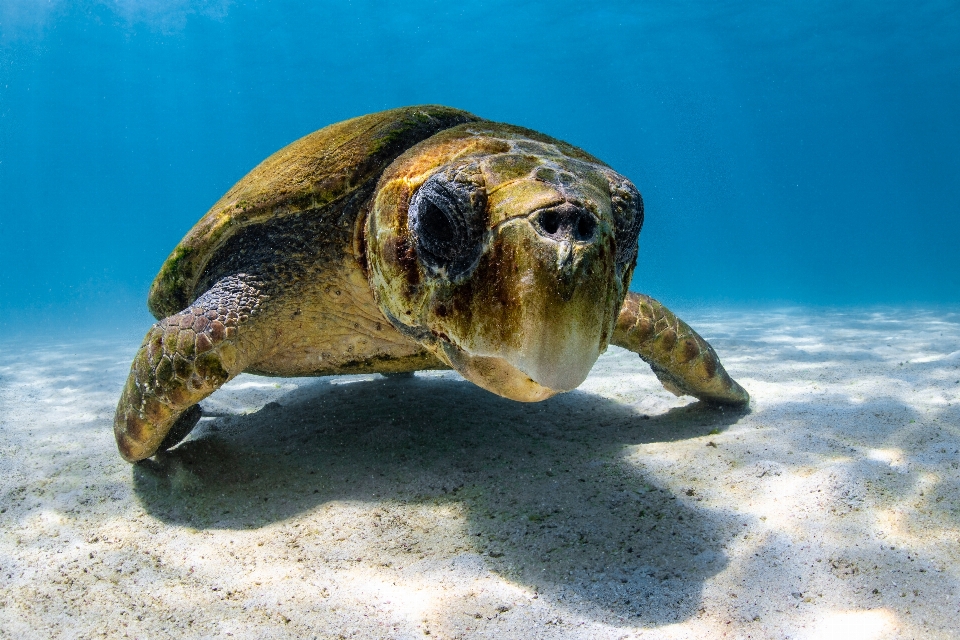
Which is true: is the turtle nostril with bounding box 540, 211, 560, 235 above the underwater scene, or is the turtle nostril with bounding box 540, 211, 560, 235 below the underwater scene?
above

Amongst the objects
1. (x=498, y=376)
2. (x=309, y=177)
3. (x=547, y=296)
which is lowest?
(x=498, y=376)

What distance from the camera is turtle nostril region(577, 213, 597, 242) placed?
69.4 inches

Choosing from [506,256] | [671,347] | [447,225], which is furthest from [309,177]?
[671,347]

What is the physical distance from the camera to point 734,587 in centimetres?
179

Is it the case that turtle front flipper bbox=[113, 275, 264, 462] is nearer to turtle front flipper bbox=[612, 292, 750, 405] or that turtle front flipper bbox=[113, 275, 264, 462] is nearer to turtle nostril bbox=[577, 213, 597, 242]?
turtle nostril bbox=[577, 213, 597, 242]

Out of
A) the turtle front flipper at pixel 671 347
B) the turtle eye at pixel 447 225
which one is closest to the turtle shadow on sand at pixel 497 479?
the turtle front flipper at pixel 671 347

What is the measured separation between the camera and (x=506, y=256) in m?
1.79

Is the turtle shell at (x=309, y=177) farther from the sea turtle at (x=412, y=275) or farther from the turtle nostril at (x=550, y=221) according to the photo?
the turtle nostril at (x=550, y=221)

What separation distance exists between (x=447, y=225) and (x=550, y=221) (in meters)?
0.45

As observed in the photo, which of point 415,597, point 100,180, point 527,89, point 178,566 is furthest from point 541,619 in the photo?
point 100,180

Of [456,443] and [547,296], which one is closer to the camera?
[547,296]

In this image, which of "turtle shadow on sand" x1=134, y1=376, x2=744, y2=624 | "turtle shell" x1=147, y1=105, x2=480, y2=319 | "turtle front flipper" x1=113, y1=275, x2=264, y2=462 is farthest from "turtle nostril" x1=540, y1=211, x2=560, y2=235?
"turtle front flipper" x1=113, y1=275, x2=264, y2=462

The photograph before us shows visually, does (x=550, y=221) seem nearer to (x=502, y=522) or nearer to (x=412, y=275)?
(x=412, y=275)

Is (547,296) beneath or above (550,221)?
beneath
